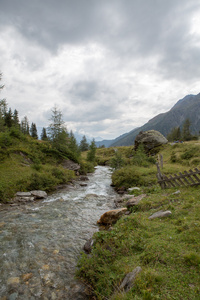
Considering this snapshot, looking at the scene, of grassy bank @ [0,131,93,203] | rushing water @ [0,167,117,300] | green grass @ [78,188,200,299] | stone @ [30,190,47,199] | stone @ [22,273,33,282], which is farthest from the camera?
stone @ [30,190,47,199]

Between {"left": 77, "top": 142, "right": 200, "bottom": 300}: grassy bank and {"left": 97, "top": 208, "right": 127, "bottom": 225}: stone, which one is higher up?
{"left": 77, "top": 142, "right": 200, "bottom": 300}: grassy bank

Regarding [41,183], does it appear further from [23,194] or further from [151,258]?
[151,258]

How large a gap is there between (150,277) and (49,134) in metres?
34.0

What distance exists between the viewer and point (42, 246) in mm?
7426

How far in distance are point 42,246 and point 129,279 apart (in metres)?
5.11

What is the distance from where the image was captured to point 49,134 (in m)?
34.4

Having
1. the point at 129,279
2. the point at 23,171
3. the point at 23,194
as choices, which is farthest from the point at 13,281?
the point at 23,171

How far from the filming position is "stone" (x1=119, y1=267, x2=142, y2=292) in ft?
13.1

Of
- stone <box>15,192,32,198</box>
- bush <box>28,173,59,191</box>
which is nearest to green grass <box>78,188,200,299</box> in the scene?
stone <box>15,192,32,198</box>

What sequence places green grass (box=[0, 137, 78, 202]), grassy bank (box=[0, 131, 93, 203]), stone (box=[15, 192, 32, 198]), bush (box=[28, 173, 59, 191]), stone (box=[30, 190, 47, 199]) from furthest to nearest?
bush (box=[28, 173, 59, 191]) < stone (box=[30, 190, 47, 199]) < grassy bank (box=[0, 131, 93, 203]) < green grass (box=[0, 137, 78, 202]) < stone (box=[15, 192, 32, 198])

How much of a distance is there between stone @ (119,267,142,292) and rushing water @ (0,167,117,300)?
2202mm

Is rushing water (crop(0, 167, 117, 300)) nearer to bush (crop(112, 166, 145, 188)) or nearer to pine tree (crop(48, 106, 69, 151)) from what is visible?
bush (crop(112, 166, 145, 188))

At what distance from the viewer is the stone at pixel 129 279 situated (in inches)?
157

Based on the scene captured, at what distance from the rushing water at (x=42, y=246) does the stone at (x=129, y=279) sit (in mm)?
2202
